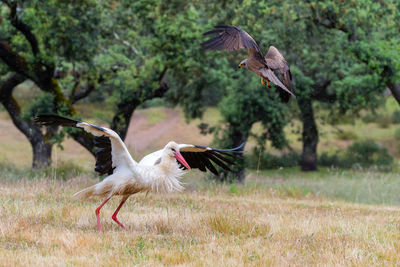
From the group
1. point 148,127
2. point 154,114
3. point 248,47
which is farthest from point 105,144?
point 154,114

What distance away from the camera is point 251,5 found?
14234mm

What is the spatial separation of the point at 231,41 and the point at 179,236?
3.07 m

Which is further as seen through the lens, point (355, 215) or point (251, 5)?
point (251, 5)

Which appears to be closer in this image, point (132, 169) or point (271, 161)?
point (132, 169)

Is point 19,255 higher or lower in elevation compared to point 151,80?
lower

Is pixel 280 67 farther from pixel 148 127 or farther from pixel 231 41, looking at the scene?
pixel 148 127

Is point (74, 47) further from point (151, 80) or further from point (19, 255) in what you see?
point (19, 255)

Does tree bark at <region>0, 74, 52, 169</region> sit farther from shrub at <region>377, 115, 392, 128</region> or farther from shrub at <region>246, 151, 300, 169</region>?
shrub at <region>377, 115, 392, 128</region>

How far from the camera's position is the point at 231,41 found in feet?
25.3

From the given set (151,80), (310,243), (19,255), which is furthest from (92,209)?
(151,80)

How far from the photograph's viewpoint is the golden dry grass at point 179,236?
16.7 ft

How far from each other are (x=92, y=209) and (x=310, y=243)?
10.7 ft

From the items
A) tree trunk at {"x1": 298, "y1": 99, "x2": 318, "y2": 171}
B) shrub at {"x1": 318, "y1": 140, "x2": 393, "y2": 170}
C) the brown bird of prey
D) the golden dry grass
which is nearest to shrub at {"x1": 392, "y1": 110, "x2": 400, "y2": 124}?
shrub at {"x1": 318, "y1": 140, "x2": 393, "y2": 170}

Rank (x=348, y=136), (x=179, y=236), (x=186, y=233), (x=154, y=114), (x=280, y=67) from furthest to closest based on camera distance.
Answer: (x=154, y=114) < (x=348, y=136) < (x=280, y=67) < (x=186, y=233) < (x=179, y=236)
